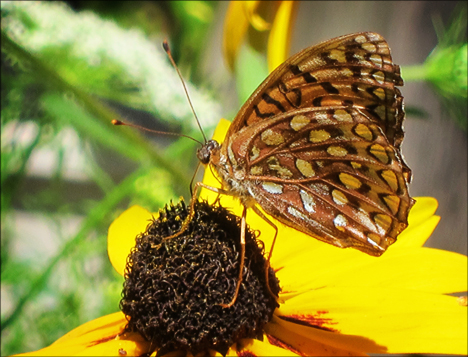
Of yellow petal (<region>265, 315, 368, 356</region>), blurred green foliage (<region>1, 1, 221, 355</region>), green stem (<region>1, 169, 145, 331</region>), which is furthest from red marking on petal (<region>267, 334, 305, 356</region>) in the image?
green stem (<region>1, 169, 145, 331</region>)

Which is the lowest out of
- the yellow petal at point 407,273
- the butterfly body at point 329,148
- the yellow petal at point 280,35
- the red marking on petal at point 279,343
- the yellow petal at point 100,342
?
the red marking on petal at point 279,343

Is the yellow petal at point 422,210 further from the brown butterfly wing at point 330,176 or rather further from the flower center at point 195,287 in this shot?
the flower center at point 195,287

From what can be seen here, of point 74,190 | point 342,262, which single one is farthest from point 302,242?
point 74,190

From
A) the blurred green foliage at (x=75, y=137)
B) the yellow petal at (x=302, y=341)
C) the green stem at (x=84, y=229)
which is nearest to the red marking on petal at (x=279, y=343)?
the yellow petal at (x=302, y=341)

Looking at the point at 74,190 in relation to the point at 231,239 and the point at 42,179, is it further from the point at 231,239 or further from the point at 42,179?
the point at 231,239

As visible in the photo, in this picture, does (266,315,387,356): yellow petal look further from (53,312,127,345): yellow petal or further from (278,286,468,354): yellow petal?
(53,312,127,345): yellow petal

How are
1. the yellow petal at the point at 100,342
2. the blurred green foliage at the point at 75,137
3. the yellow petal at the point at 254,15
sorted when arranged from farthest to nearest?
1. the blurred green foliage at the point at 75,137
2. the yellow petal at the point at 254,15
3. the yellow petal at the point at 100,342

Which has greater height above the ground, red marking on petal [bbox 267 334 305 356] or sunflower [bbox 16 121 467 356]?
sunflower [bbox 16 121 467 356]
